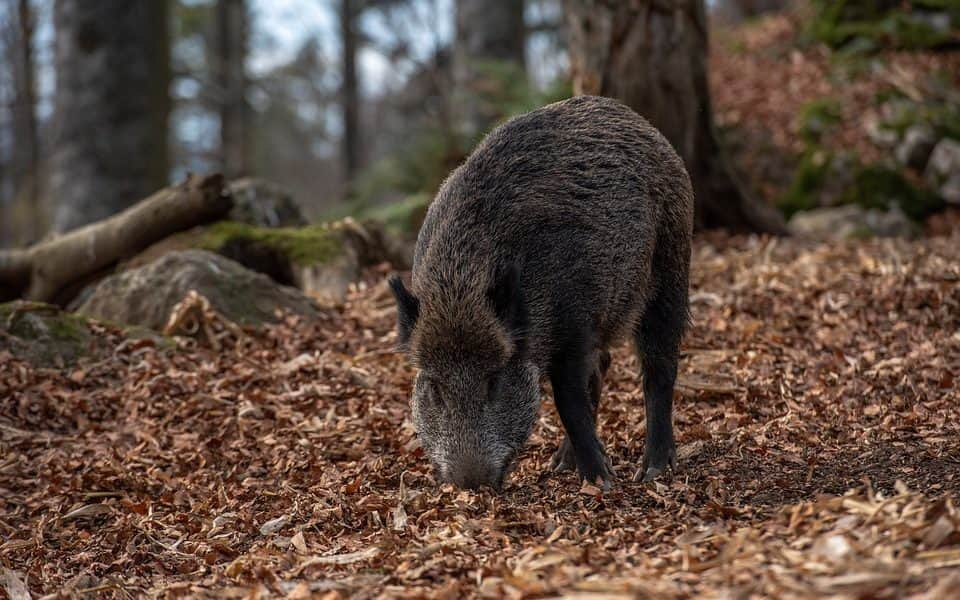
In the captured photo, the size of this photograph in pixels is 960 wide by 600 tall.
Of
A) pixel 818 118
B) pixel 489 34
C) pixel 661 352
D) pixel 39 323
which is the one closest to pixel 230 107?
pixel 489 34

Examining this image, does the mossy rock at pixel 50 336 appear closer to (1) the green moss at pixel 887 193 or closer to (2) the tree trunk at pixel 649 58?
(2) the tree trunk at pixel 649 58

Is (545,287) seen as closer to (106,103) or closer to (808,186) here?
(808,186)

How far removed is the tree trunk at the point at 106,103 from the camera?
11852mm

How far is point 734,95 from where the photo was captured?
14891 millimetres

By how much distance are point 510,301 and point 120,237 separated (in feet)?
18.7

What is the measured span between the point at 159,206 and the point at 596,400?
523 centimetres

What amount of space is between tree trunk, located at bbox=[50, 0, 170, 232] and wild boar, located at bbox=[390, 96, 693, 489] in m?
7.77

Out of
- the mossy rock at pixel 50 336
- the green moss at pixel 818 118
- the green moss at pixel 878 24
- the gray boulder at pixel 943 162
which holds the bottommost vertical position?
the mossy rock at pixel 50 336

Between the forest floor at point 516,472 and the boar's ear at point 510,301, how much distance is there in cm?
82

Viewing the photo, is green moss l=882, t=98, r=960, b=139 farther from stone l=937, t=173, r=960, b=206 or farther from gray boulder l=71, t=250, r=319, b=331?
gray boulder l=71, t=250, r=319, b=331

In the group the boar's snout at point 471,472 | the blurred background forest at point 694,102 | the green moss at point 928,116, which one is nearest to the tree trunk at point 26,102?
the blurred background forest at point 694,102

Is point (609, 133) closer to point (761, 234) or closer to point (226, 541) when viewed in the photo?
point (226, 541)

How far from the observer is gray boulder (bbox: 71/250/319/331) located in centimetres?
821

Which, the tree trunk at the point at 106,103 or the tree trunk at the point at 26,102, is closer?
the tree trunk at the point at 106,103
